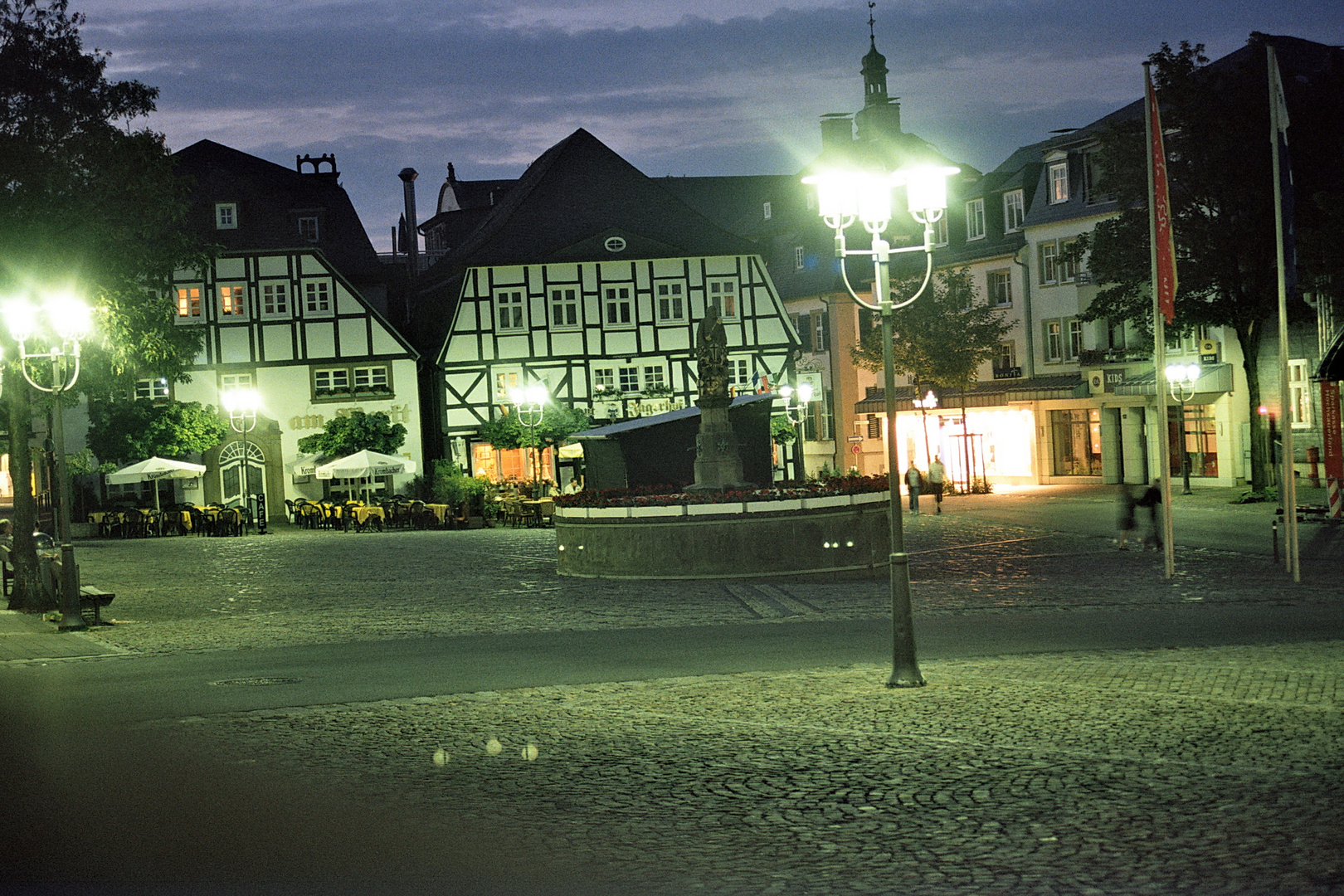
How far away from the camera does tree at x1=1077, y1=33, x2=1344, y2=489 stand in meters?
36.7

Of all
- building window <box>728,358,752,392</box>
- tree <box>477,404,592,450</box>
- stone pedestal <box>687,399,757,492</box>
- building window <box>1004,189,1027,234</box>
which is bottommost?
stone pedestal <box>687,399,757,492</box>

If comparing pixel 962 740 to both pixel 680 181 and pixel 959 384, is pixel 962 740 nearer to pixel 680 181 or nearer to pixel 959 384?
pixel 959 384

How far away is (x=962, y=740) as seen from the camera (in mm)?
9852

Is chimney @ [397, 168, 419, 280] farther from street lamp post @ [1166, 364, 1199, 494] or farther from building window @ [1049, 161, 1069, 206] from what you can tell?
street lamp post @ [1166, 364, 1199, 494]

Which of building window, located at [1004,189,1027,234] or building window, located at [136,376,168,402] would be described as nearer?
building window, located at [136,376,168,402]

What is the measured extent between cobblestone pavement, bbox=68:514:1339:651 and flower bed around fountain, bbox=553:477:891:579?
52 centimetres

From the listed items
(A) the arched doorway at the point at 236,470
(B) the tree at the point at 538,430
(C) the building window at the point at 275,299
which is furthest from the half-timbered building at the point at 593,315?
(A) the arched doorway at the point at 236,470

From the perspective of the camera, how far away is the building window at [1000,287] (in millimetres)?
56844

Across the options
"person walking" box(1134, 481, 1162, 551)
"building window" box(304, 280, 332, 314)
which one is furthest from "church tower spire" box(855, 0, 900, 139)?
"person walking" box(1134, 481, 1162, 551)

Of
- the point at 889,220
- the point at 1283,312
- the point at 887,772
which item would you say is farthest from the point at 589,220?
the point at 887,772

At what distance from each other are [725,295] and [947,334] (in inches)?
319

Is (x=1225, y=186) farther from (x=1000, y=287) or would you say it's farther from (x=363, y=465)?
(x=363, y=465)

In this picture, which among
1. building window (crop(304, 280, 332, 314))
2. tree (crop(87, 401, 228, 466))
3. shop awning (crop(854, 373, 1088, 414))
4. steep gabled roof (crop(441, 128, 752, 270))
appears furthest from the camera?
steep gabled roof (crop(441, 128, 752, 270))

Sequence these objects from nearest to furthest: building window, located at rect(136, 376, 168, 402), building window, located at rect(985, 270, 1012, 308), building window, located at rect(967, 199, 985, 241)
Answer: building window, located at rect(136, 376, 168, 402) < building window, located at rect(985, 270, 1012, 308) < building window, located at rect(967, 199, 985, 241)
